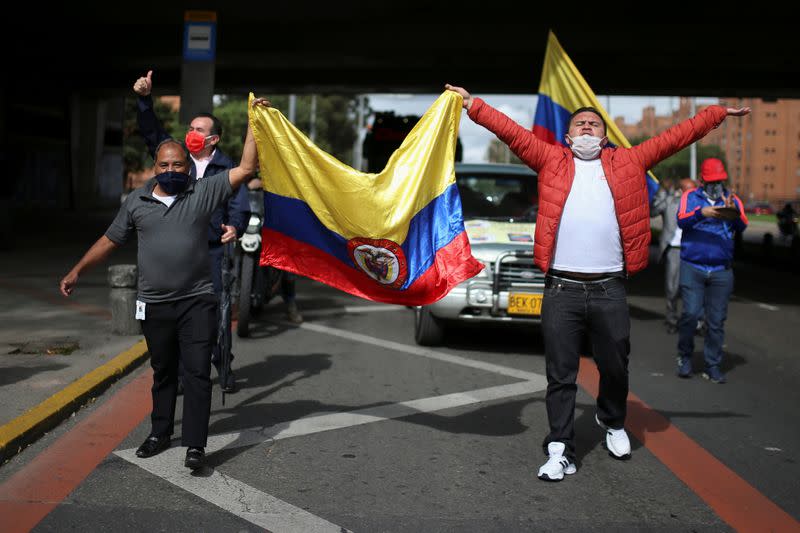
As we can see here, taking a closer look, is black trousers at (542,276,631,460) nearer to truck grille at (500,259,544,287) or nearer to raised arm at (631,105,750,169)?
raised arm at (631,105,750,169)

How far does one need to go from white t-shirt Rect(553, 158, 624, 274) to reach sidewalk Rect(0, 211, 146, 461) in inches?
125

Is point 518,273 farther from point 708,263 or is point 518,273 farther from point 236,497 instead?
point 236,497

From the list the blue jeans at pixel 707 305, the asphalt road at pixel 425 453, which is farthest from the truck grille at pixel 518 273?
the blue jeans at pixel 707 305

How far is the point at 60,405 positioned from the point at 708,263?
17.2 feet

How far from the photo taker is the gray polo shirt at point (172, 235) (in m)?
5.27

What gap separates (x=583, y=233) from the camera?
538cm

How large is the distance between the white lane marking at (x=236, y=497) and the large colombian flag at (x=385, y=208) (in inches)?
53.8

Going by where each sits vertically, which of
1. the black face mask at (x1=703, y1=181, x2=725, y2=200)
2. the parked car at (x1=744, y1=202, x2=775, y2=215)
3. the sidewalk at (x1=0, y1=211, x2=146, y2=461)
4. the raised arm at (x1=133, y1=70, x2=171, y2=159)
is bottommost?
the sidewalk at (x1=0, y1=211, x2=146, y2=461)

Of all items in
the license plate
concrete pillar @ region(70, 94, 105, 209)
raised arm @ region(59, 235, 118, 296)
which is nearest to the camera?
raised arm @ region(59, 235, 118, 296)

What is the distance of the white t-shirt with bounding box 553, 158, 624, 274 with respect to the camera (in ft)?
17.6

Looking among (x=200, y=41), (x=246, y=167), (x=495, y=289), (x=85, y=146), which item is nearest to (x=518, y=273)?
(x=495, y=289)

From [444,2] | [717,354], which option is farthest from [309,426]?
[444,2]

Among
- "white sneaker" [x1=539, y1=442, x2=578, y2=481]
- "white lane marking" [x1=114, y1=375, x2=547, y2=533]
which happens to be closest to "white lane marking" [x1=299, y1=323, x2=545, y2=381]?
"white lane marking" [x1=114, y1=375, x2=547, y2=533]

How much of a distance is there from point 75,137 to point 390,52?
63.9ft
